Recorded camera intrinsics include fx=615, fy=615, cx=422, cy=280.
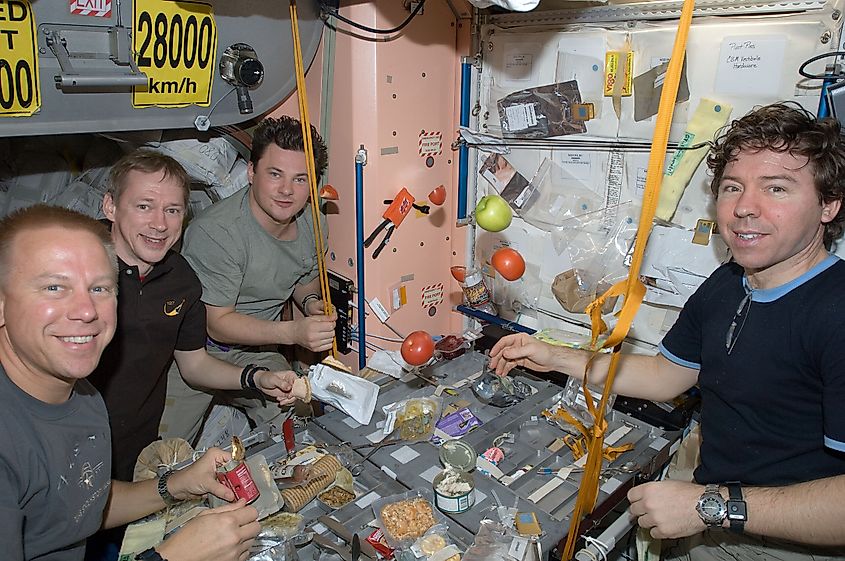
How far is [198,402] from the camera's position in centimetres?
272

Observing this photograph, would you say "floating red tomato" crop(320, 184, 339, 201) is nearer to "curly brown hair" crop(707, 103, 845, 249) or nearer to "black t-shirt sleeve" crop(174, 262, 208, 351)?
"black t-shirt sleeve" crop(174, 262, 208, 351)

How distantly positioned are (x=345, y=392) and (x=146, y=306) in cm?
79

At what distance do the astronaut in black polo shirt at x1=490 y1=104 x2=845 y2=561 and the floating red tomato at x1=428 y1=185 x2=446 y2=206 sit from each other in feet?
3.86

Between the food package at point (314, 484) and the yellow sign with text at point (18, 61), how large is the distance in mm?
1489

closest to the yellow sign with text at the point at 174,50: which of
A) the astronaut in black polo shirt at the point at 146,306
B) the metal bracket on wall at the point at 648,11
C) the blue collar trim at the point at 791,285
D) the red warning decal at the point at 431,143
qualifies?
the astronaut in black polo shirt at the point at 146,306

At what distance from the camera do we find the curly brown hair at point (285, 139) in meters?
2.46

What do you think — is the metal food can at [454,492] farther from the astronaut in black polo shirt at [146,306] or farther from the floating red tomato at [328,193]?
the floating red tomato at [328,193]

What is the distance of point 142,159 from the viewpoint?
2188 mm

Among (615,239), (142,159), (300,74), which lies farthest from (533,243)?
(142,159)

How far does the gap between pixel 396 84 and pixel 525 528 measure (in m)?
1.71

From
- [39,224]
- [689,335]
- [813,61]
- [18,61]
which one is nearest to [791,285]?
[689,335]

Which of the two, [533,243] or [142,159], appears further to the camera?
[533,243]

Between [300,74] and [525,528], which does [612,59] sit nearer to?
[300,74]

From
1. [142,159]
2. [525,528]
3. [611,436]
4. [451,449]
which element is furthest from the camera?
→ [142,159]
